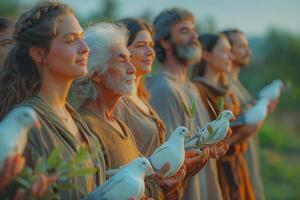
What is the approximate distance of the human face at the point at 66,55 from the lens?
154 inches

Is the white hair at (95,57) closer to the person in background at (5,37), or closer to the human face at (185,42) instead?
the person in background at (5,37)

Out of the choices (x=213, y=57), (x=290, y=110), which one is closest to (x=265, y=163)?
(x=213, y=57)

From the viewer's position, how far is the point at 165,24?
6.93m

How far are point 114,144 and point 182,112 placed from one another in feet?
6.23

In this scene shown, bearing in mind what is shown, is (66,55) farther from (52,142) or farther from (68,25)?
(52,142)

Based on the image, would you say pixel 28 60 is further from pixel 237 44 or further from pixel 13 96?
pixel 237 44

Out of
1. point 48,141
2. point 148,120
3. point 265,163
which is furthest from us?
point 265,163

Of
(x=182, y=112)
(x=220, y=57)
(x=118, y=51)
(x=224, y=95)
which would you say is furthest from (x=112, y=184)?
(x=220, y=57)

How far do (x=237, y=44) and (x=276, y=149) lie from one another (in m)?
8.80

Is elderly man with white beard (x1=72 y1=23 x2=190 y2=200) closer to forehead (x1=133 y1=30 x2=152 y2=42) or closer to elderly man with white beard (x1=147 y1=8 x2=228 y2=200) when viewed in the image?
forehead (x1=133 y1=30 x2=152 y2=42)

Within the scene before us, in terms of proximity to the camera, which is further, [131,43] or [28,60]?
[131,43]

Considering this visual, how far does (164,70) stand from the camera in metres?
6.82

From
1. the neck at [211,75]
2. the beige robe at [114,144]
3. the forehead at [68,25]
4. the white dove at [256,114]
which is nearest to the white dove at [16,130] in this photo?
the forehead at [68,25]

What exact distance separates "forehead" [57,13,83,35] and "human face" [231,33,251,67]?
4770 mm
